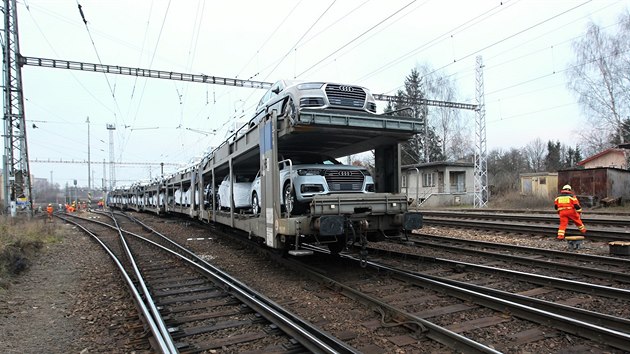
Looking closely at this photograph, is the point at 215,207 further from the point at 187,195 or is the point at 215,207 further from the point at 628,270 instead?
the point at 628,270

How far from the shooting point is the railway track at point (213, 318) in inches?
169

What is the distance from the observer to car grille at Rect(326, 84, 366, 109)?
792cm

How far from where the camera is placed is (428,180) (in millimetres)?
35156

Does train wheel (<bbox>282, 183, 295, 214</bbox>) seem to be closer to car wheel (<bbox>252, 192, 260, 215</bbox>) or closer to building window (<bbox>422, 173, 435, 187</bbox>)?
car wheel (<bbox>252, 192, 260, 215</bbox>)

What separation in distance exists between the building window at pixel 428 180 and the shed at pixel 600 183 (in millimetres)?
10858

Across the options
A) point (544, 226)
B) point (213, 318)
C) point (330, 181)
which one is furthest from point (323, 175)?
point (544, 226)

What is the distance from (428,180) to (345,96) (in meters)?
28.7

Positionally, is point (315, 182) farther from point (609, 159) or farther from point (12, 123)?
point (609, 159)

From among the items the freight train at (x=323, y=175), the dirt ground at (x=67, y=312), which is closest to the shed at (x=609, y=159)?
the freight train at (x=323, y=175)

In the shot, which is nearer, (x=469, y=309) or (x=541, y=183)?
(x=469, y=309)

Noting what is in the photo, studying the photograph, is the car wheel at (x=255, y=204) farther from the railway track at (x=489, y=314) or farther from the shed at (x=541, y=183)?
the shed at (x=541, y=183)

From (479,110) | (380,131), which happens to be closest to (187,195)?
(380,131)

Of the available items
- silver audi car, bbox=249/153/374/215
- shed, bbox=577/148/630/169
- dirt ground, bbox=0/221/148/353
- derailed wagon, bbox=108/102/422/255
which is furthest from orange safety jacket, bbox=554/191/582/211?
shed, bbox=577/148/630/169

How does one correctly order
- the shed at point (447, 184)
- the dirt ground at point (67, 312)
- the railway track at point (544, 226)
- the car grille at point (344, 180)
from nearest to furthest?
1. the dirt ground at point (67, 312)
2. the car grille at point (344, 180)
3. the railway track at point (544, 226)
4. the shed at point (447, 184)
